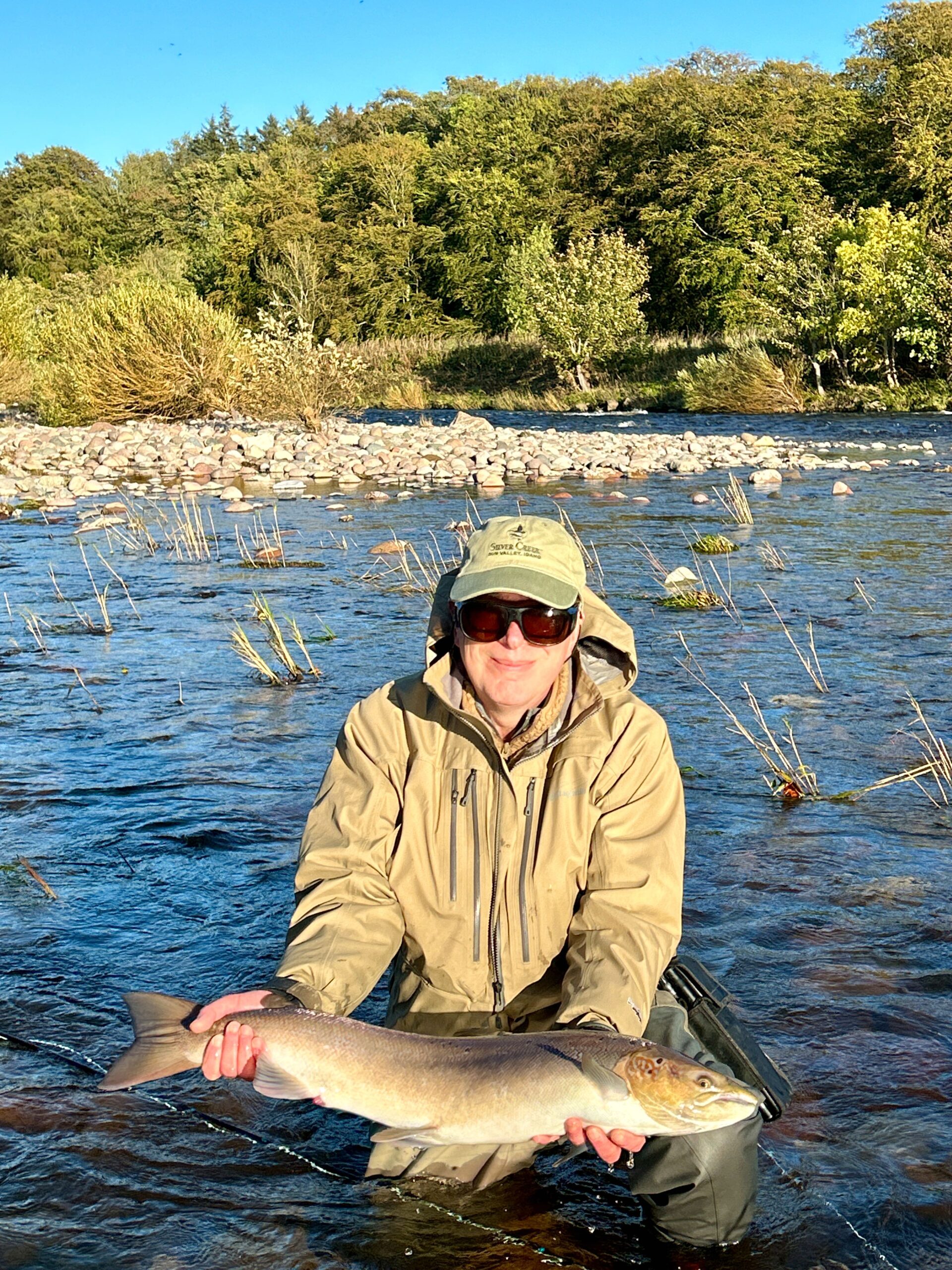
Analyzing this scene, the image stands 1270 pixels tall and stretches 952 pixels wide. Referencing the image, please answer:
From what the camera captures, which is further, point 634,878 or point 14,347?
point 14,347

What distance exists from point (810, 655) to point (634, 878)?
5761 mm

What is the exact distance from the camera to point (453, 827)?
10.1ft

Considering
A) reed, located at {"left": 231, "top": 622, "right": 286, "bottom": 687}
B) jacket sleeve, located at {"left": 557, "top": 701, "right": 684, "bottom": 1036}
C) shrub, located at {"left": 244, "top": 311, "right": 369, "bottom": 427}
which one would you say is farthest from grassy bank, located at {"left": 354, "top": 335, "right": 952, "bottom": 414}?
jacket sleeve, located at {"left": 557, "top": 701, "right": 684, "bottom": 1036}

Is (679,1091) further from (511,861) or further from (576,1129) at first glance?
(511,861)

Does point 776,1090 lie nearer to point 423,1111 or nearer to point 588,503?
point 423,1111

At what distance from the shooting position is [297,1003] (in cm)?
276

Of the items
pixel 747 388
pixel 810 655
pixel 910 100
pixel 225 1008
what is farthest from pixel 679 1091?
pixel 910 100

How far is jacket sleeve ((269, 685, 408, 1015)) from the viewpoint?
2.94 metres

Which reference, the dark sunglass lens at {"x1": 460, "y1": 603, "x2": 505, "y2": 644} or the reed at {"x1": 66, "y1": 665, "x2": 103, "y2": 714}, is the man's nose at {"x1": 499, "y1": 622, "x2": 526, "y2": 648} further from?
the reed at {"x1": 66, "y1": 665, "x2": 103, "y2": 714}

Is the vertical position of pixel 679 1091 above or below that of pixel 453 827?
below

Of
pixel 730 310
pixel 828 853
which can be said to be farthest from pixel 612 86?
pixel 828 853

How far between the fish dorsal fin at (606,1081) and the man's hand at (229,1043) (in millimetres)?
657

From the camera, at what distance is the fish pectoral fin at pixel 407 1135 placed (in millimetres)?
2668

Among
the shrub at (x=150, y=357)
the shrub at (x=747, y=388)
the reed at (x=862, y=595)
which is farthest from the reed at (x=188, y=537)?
the shrub at (x=747, y=388)
